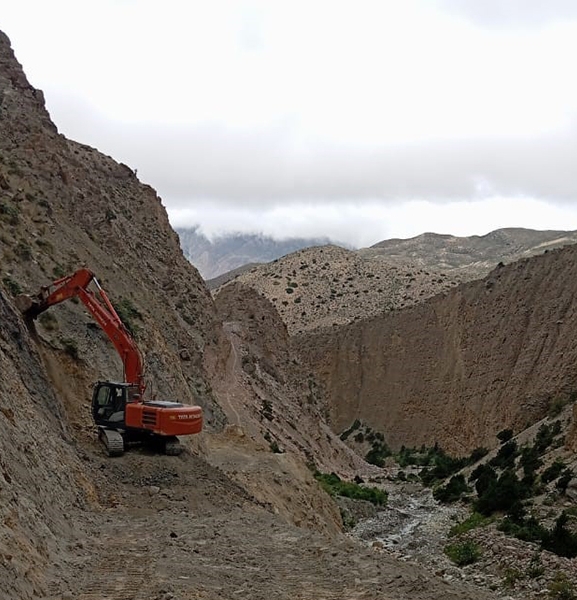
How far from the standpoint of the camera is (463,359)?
49.9 meters

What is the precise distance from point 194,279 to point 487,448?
63.2 feet

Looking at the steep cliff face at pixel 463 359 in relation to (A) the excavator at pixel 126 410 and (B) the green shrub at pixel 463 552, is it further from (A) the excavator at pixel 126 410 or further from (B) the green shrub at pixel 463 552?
(A) the excavator at pixel 126 410

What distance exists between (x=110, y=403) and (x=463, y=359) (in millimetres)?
37720

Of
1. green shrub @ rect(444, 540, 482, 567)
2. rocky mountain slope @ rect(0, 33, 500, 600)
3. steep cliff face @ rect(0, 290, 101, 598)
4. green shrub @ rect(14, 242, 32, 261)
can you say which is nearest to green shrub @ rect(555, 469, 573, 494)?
green shrub @ rect(444, 540, 482, 567)

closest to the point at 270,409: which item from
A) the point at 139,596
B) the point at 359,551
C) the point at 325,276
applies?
the point at 359,551

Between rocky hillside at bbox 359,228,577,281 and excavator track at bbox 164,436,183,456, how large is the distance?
87528 mm

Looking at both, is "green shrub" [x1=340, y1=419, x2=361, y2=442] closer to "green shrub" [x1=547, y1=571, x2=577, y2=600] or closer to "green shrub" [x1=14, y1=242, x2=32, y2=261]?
"green shrub" [x1=14, y1=242, x2=32, y2=261]

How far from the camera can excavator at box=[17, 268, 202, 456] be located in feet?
50.0

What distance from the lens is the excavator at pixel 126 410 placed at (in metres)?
15.2

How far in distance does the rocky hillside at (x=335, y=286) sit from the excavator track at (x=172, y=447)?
4791 cm

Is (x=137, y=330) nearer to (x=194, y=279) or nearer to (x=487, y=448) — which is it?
(x=194, y=279)

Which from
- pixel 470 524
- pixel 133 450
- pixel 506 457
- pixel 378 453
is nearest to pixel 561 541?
pixel 470 524

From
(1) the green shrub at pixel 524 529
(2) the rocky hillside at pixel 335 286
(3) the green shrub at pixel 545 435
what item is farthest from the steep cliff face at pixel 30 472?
(2) the rocky hillside at pixel 335 286

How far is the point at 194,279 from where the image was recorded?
3475 centimetres
